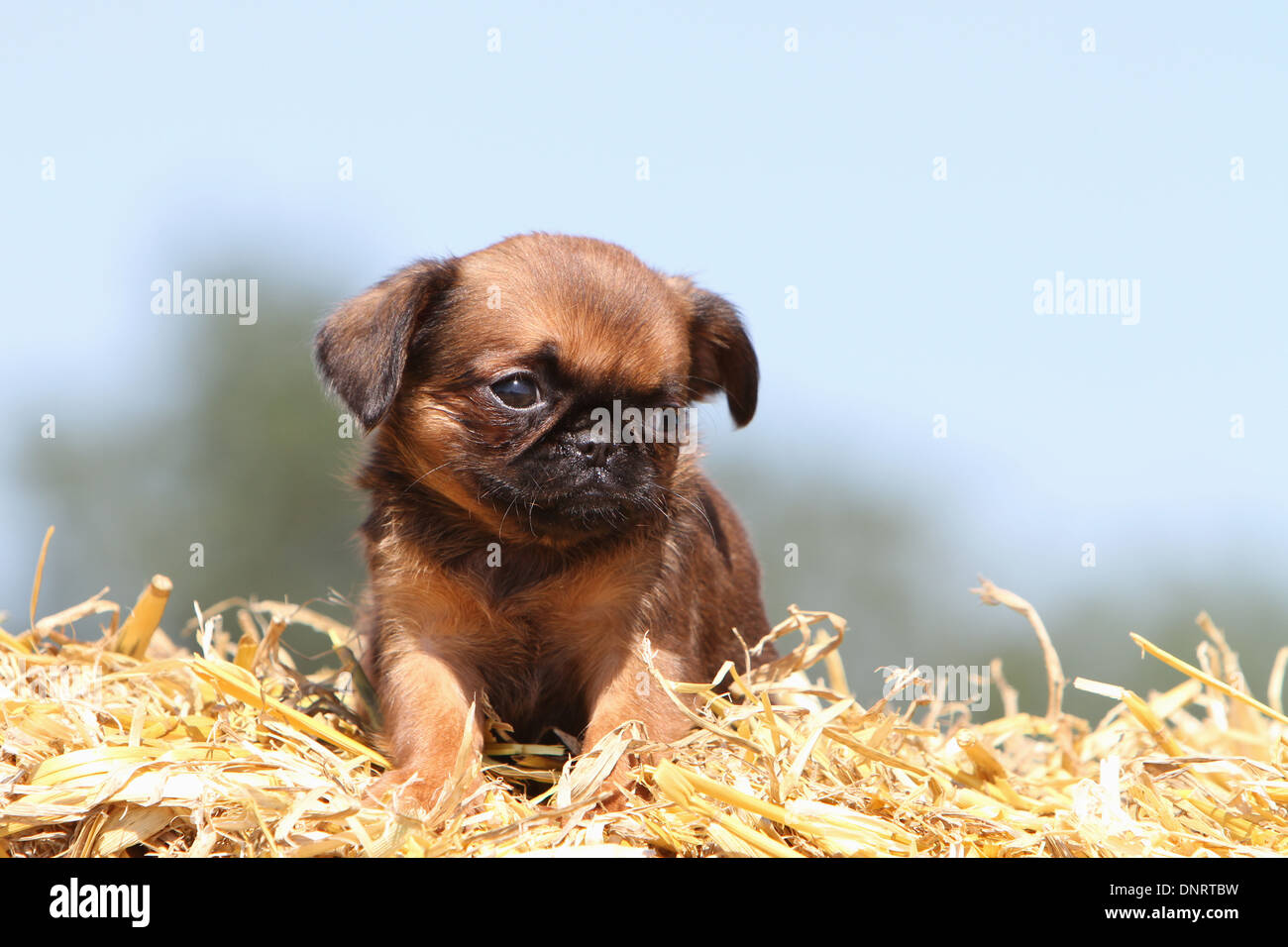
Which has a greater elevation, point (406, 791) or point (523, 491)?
point (523, 491)

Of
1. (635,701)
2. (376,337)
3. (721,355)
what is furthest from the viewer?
(721,355)

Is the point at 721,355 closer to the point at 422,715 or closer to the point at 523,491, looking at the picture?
the point at 523,491

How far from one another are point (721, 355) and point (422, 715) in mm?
2003

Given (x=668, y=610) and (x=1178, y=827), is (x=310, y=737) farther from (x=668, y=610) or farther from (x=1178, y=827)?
(x=1178, y=827)

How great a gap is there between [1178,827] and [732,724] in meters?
1.46

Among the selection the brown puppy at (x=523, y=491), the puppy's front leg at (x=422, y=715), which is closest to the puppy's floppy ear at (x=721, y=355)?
the brown puppy at (x=523, y=491)

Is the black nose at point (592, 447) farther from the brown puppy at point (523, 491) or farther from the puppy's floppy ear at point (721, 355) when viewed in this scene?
the puppy's floppy ear at point (721, 355)

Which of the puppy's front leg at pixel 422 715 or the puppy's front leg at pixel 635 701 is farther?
the puppy's front leg at pixel 635 701

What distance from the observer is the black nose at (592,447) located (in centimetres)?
383

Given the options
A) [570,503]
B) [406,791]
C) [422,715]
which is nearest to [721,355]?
[570,503]

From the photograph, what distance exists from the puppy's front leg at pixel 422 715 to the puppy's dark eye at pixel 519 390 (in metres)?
0.96

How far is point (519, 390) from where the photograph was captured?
13.0 feet

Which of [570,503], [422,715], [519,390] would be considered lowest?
[422,715]

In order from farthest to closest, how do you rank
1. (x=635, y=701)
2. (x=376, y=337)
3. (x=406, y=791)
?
(x=376, y=337) < (x=635, y=701) < (x=406, y=791)
